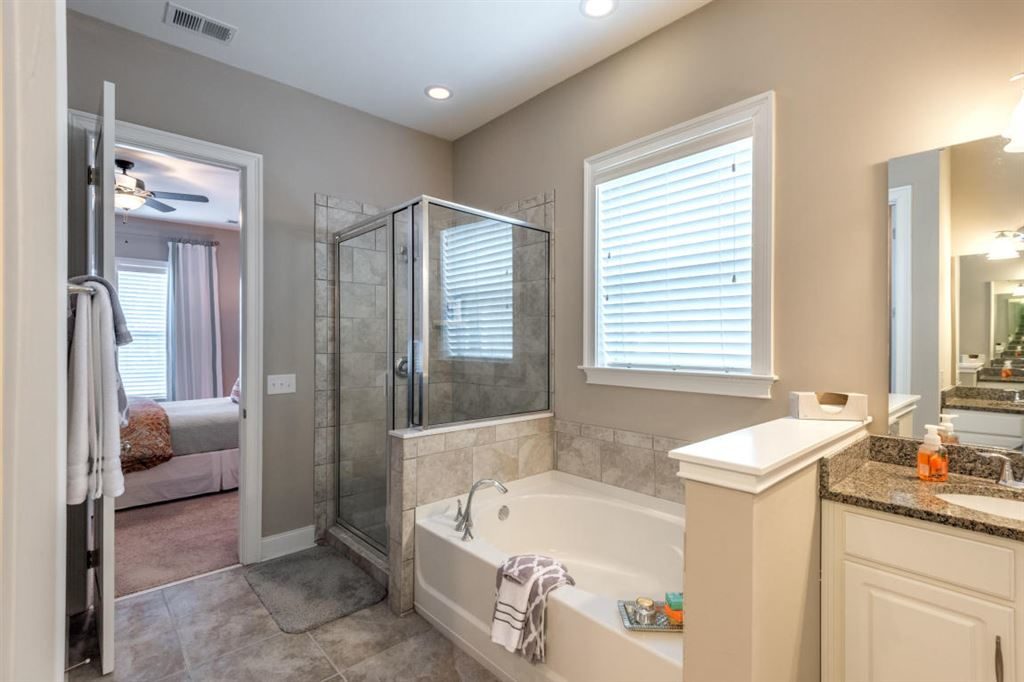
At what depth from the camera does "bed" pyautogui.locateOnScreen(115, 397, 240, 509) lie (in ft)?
12.7

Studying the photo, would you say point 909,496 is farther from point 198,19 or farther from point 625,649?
point 198,19

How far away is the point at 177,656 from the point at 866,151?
341 cm

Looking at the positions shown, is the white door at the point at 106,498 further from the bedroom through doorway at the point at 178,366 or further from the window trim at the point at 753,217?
the window trim at the point at 753,217

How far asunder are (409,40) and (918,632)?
312cm

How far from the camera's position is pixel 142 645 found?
212 cm

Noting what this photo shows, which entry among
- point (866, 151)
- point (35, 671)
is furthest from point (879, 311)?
point (35, 671)

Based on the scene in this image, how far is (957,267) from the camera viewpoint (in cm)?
167

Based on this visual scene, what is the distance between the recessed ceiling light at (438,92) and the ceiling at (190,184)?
4.55 ft

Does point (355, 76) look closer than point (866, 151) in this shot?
No

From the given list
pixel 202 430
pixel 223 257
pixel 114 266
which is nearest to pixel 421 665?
pixel 114 266

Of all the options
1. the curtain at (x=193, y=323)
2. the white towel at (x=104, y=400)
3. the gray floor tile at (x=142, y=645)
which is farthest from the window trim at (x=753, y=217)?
the curtain at (x=193, y=323)

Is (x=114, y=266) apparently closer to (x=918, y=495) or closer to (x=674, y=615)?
(x=674, y=615)

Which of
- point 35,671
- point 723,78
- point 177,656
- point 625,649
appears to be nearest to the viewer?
point 35,671

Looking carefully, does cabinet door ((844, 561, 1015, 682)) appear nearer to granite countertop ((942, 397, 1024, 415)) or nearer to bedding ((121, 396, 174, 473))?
granite countertop ((942, 397, 1024, 415))
